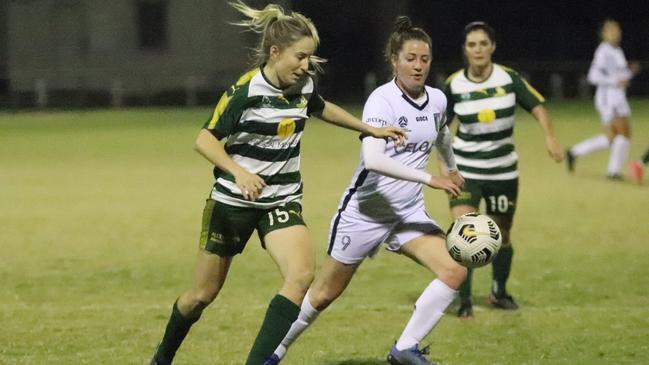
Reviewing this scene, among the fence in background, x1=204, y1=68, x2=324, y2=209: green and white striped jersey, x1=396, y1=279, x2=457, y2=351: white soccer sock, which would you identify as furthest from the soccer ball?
the fence in background

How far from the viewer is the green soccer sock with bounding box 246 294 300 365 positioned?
6070mm

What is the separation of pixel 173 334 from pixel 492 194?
3138mm

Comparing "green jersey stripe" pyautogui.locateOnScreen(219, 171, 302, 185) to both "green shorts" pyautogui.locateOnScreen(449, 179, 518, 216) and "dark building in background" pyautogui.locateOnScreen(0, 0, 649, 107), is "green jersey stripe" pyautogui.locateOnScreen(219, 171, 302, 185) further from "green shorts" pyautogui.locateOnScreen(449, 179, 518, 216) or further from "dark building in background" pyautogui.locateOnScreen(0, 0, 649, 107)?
"dark building in background" pyautogui.locateOnScreen(0, 0, 649, 107)

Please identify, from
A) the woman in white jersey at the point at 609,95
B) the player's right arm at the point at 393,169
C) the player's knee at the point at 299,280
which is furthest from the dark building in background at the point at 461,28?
the player's knee at the point at 299,280

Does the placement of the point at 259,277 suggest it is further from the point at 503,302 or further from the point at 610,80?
the point at 610,80

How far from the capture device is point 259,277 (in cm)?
1031

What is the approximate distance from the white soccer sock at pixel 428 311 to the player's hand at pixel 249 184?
1.29 meters

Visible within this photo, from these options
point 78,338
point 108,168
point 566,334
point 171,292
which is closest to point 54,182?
point 108,168

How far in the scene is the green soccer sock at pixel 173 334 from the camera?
663 centimetres

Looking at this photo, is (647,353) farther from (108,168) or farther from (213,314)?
(108,168)

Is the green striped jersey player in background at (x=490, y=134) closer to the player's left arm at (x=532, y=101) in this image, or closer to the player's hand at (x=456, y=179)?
the player's left arm at (x=532, y=101)

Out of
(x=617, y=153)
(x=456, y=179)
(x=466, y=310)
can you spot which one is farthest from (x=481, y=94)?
(x=617, y=153)

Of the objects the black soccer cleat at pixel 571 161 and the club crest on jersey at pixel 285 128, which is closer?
the club crest on jersey at pixel 285 128

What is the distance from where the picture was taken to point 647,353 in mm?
7336
